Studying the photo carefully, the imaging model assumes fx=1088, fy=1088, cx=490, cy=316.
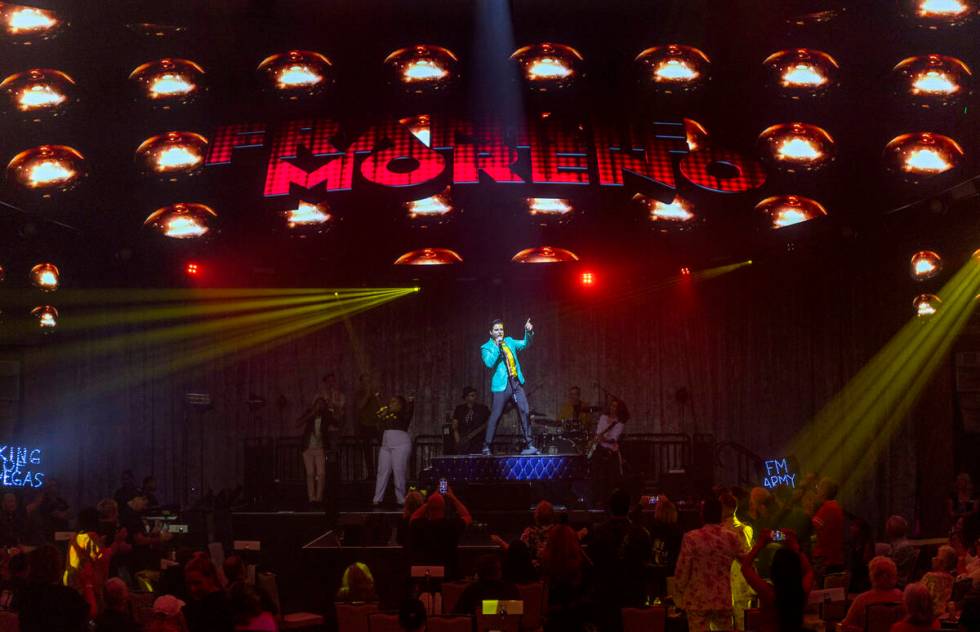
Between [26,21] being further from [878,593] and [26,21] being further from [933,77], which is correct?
[878,593]

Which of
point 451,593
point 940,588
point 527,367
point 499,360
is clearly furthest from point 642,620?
point 527,367

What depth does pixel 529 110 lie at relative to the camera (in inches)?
383

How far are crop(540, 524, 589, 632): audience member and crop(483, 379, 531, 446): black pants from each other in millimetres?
7121

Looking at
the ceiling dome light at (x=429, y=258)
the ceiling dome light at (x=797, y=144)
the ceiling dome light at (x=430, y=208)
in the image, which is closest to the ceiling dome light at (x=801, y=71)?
the ceiling dome light at (x=797, y=144)

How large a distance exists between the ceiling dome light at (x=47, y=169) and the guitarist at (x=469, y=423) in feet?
33.9

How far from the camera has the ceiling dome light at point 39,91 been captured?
19.0ft

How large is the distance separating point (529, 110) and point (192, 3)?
3069 millimetres

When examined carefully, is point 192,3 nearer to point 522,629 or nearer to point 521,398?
point 522,629

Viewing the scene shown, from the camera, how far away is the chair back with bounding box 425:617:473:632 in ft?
22.1

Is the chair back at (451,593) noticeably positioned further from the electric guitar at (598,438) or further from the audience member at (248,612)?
the electric guitar at (598,438)

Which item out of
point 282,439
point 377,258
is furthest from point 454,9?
point 282,439

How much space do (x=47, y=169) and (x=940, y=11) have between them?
16.4 feet

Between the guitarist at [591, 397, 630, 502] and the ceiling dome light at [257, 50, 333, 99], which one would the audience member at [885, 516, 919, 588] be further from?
the ceiling dome light at [257, 50, 333, 99]

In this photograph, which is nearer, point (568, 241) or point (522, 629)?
point (522, 629)
